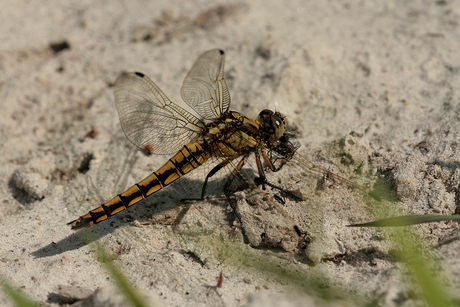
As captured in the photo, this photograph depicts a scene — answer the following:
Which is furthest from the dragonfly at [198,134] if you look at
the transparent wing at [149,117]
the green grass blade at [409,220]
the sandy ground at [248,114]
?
the green grass blade at [409,220]

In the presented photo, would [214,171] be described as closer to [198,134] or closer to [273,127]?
[198,134]

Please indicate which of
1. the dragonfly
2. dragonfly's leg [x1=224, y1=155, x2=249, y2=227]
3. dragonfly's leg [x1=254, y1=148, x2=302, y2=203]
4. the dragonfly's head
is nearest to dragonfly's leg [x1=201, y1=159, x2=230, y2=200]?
the dragonfly

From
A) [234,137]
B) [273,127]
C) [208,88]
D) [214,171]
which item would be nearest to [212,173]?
[214,171]

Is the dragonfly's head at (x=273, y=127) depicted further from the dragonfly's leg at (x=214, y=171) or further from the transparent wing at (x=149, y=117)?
the transparent wing at (x=149, y=117)

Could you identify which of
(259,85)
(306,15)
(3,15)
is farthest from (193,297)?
(3,15)

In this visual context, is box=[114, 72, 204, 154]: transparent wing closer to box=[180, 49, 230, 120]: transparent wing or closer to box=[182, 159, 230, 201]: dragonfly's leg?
box=[180, 49, 230, 120]: transparent wing
